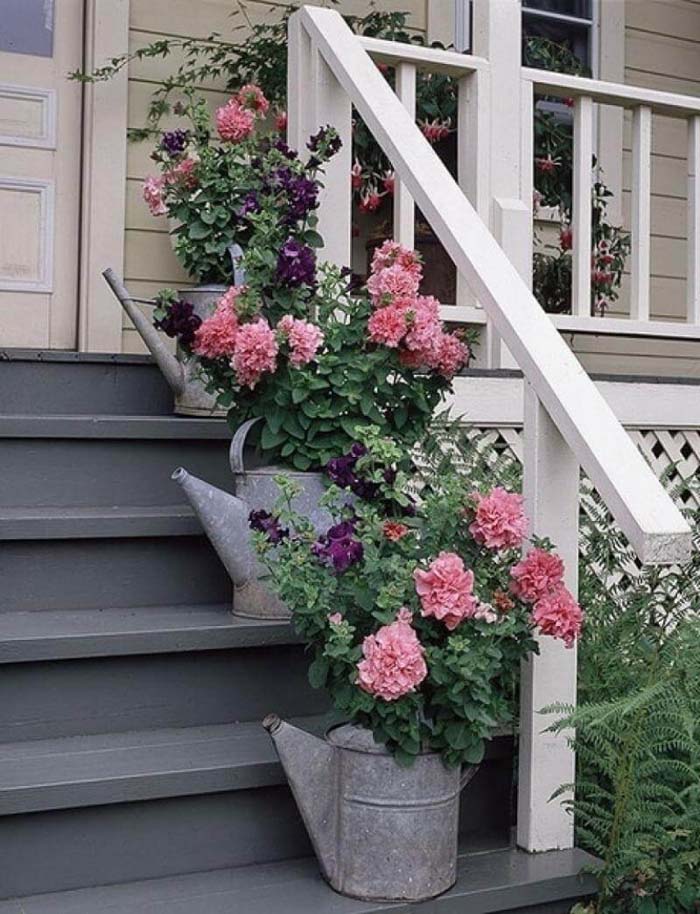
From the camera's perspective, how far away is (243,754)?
2043 mm

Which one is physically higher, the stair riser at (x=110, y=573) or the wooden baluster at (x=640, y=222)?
the wooden baluster at (x=640, y=222)

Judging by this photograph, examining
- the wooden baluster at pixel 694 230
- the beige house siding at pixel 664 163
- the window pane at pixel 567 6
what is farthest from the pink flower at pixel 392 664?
the window pane at pixel 567 6

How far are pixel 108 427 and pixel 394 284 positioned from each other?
0.83m

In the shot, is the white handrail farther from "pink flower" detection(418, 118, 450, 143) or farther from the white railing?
"pink flower" detection(418, 118, 450, 143)

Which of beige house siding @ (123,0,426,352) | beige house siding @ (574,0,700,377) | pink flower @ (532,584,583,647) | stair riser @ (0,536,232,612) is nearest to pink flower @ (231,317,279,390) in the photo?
stair riser @ (0,536,232,612)

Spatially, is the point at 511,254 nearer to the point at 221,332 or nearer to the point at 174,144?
the point at 174,144

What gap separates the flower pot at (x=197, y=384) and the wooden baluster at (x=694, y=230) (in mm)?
1447

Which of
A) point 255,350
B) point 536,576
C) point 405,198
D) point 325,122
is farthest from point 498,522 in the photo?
point 405,198

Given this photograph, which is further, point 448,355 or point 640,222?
point 640,222

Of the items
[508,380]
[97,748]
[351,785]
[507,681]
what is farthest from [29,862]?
[508,380]

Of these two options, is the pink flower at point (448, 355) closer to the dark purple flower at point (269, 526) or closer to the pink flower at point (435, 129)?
the dark purple flower at point (269, 526)

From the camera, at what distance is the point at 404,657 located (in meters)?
1.74

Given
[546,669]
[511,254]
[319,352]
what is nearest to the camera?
[546,669]

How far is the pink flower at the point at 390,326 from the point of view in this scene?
214 centimetres
